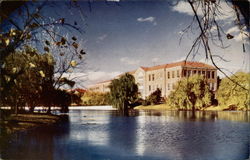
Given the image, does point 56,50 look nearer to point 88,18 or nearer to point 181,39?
point 88,18

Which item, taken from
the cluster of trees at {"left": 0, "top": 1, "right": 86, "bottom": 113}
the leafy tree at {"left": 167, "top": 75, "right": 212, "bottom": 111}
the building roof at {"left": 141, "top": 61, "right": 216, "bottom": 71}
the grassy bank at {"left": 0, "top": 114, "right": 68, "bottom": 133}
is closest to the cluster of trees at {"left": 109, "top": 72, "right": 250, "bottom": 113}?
the leafy tree at {"left": 167, "top": 75, "right": 212, "bottom": 111}

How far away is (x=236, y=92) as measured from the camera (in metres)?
2.66

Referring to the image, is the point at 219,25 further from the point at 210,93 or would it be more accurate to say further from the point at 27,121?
the point at 27,121

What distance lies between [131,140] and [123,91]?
0.46 m

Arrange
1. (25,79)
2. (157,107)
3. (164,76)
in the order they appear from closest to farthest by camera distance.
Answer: (25,79) < (164,76) < (157,107)

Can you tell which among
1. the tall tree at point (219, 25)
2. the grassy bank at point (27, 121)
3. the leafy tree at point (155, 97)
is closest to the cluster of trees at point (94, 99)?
the grassy bank at point (27, 121)

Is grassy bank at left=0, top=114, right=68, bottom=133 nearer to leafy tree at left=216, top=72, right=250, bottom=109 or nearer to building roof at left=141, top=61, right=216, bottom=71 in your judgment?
building roof at left=141, top=61, right=216, bottom=71

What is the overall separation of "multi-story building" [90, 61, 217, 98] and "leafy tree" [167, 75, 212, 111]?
0.05 meters

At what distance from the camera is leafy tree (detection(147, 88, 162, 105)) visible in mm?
2619

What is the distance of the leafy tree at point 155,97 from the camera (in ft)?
8.59

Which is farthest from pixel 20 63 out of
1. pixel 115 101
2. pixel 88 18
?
pixel 115 101

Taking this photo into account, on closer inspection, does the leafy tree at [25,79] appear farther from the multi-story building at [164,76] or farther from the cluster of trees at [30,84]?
the multi-story building at [164,76]

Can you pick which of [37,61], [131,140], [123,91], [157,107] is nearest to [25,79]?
[37,61]

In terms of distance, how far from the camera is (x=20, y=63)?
245cm
